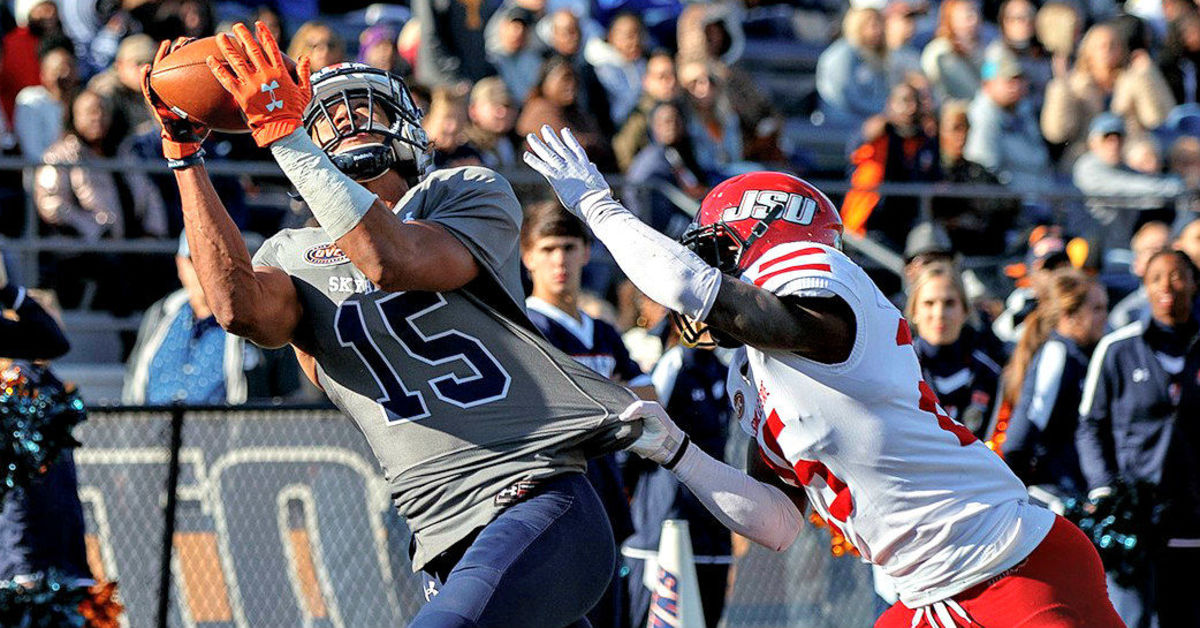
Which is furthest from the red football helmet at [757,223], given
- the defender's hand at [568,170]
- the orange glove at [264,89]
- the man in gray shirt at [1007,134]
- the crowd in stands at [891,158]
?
the man in gray shirt at [1007,134]

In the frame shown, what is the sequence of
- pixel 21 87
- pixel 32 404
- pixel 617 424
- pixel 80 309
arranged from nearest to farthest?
pixel 617 424, pixel 32 404, pixel 80 309, pixel 21 87

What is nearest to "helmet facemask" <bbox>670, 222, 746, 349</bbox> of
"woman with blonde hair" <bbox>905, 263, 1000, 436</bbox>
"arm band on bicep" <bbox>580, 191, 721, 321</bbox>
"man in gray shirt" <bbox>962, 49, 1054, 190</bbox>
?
"arm band on bicep" <bbox>580, 191, 721, 321</bbox>

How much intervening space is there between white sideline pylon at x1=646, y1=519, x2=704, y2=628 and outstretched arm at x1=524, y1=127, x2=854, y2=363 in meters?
2.52

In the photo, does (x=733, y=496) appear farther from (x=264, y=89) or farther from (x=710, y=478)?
(x=264, y=89)

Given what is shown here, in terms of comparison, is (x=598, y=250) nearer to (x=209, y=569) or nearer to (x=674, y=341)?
(x=674, y=341)

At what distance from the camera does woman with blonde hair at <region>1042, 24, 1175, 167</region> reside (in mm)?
12297

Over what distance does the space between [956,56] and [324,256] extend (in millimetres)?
9200

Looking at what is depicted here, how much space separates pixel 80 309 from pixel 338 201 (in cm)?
580

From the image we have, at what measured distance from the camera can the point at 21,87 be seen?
32.6 ft

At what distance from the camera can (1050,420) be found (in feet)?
24.8

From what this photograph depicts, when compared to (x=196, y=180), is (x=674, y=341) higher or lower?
lower

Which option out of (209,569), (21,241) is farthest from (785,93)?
(209,569)

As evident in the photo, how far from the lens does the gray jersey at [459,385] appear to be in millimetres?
4168

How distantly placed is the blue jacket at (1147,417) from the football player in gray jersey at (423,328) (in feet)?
12.6
